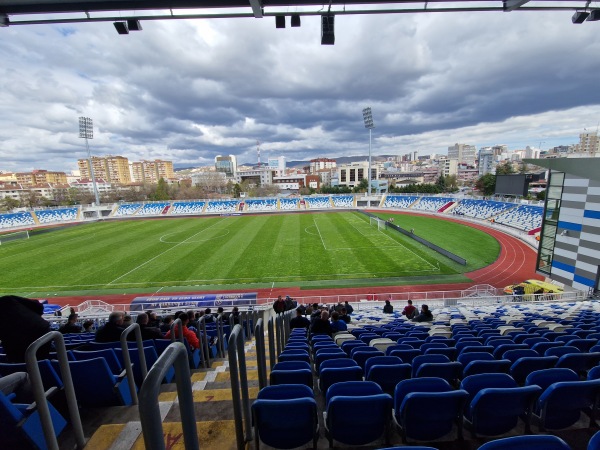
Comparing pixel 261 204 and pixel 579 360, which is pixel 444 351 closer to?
pixel 579 360

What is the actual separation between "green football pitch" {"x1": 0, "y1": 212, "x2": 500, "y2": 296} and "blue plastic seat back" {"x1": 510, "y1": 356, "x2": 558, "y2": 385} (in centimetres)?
1693

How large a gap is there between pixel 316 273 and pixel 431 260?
1017cm

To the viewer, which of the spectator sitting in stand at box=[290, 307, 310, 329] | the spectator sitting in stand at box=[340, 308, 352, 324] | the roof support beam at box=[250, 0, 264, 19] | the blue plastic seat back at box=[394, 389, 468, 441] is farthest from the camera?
the spectator sitting in stand at box=[340, 308, 352, 324]

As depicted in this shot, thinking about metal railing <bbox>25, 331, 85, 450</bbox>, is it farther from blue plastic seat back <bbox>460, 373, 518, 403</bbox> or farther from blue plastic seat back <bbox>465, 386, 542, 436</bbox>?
blue plastic seat back <bbox>460, 373, 518, 403</bbox>

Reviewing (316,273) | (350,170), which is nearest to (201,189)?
(350,170)

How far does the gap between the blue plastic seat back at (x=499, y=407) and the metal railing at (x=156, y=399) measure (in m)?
2.40

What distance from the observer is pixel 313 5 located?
629 cm

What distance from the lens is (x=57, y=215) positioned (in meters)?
54.4

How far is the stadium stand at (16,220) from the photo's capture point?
160ft

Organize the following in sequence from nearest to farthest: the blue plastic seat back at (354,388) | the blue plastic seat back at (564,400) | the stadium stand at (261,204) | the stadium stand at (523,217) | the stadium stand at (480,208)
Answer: the blue plastic seat back at (564,400), the blue plastic seat back at (354,388), the stadium stand at (523,217), the stadium stand at (480,208), the stadium stand at (261,204)

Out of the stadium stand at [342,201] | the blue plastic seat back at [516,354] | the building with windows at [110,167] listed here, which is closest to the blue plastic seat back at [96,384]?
the blue plastic seat back at [516,354]

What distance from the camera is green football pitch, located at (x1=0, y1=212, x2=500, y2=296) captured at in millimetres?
21469

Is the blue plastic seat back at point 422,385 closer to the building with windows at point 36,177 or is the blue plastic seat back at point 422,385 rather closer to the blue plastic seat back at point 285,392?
the blue plastic seat back at point 285,392

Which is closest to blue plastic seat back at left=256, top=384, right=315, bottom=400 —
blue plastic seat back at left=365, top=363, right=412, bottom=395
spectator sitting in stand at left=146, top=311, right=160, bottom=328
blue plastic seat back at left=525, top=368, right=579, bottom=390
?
blue plastic seat back at left=365, top=363, right=412, bottom=395
